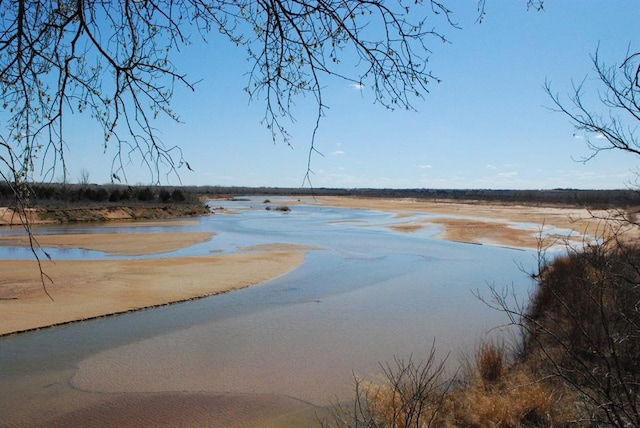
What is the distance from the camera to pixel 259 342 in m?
9.69

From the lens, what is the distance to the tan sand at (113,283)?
1156 cm

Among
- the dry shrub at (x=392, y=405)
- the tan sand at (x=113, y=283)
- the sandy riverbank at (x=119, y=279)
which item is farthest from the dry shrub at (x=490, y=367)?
the tan sand at (x=113, y=283)

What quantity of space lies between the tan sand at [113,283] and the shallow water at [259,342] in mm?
727

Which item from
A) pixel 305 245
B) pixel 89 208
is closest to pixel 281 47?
pixel 305 245

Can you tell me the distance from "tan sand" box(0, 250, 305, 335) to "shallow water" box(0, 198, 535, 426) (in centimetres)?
73

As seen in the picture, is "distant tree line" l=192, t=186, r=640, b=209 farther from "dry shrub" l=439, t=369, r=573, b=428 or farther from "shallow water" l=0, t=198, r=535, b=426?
"shallow water" l=0, t=198, r=535, b=426

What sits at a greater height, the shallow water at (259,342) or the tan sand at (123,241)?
the tan sand at (123,241)

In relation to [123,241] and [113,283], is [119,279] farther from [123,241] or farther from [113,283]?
[123,241]

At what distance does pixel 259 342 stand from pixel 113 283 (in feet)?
23.6

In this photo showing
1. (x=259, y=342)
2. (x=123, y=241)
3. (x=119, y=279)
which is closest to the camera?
(x=259, y=342)

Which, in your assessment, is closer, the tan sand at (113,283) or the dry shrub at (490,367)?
the dry shrub at (490,367)

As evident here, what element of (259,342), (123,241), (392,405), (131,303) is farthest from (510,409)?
(123,241)

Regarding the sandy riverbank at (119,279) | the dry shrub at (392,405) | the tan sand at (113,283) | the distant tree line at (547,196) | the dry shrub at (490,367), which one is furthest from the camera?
the sandy riverbank at (119,279)

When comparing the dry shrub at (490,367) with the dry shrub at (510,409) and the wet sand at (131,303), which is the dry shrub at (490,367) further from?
the wet sand at (131,303)
